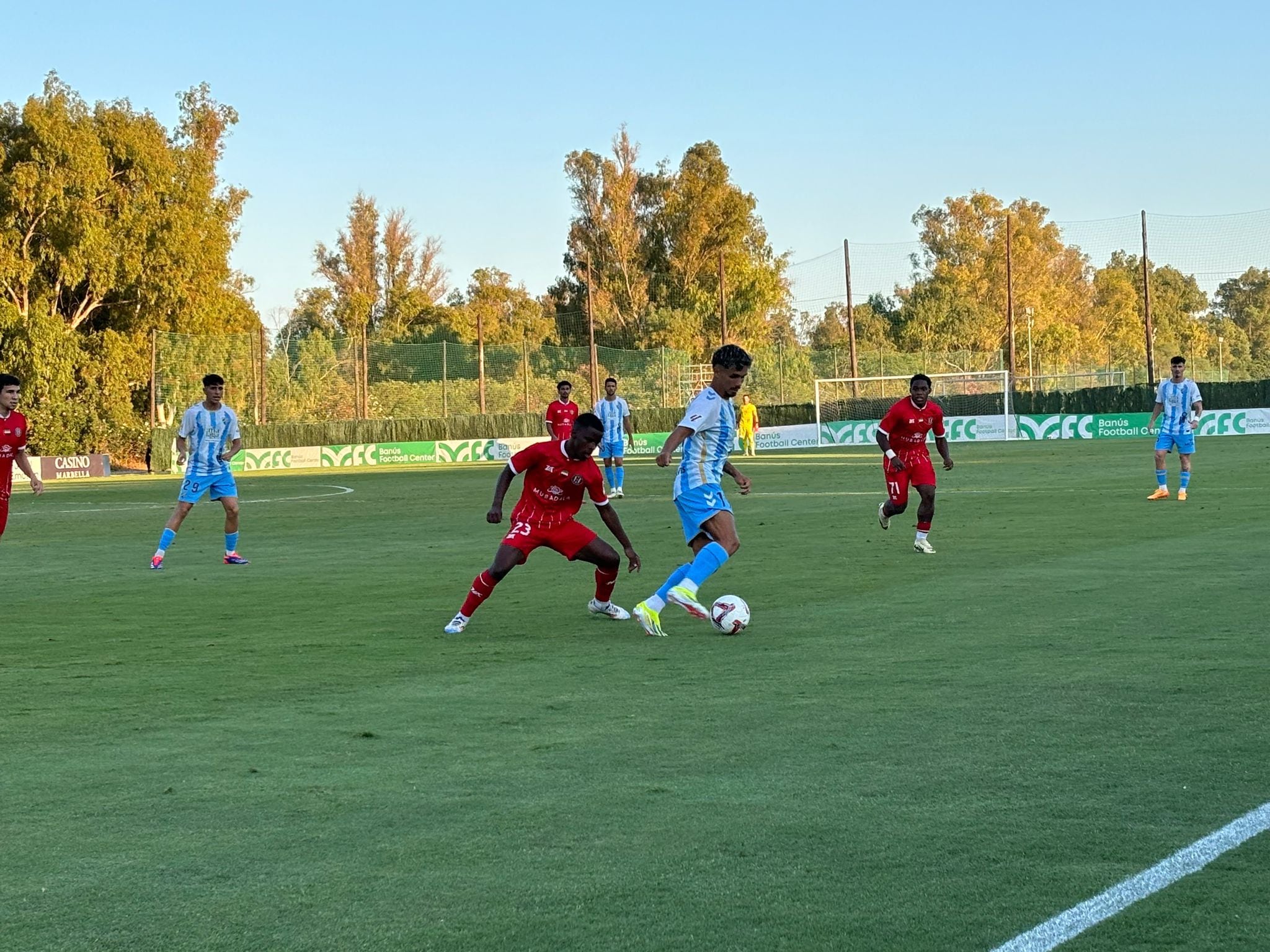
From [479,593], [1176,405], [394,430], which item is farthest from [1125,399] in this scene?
[479,593]

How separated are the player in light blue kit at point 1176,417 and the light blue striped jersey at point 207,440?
1304cm

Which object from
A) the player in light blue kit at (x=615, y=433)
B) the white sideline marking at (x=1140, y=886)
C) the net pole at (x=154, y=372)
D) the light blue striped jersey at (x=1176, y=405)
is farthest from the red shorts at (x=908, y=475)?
the net pole at (x=154, y=372)

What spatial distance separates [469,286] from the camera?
95.2 metres

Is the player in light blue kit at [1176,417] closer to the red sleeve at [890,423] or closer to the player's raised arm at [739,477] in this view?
the red sleeve at [890,423]

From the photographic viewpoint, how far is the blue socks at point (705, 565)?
10.1 meters

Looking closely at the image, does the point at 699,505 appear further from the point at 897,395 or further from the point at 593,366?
the point at 897,395

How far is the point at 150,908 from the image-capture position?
175 inches

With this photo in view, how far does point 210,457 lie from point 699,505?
7828mm

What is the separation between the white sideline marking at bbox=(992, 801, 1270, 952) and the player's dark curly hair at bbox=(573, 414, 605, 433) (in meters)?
5.13

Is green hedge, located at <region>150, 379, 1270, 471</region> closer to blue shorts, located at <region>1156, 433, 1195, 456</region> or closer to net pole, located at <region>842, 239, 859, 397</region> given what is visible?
net pole, located at <region>842, 239, 859, 397</region>

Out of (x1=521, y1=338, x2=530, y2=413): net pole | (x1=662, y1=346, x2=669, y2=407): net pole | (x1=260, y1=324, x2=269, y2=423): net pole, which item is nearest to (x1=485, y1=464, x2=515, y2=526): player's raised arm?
(x1=260, y1=324, x2=269, y2=423): net pole

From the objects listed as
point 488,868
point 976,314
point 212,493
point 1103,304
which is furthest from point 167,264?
point 1103,304

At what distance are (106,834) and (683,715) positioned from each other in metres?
2.82

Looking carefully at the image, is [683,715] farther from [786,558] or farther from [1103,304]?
[1103,304]
